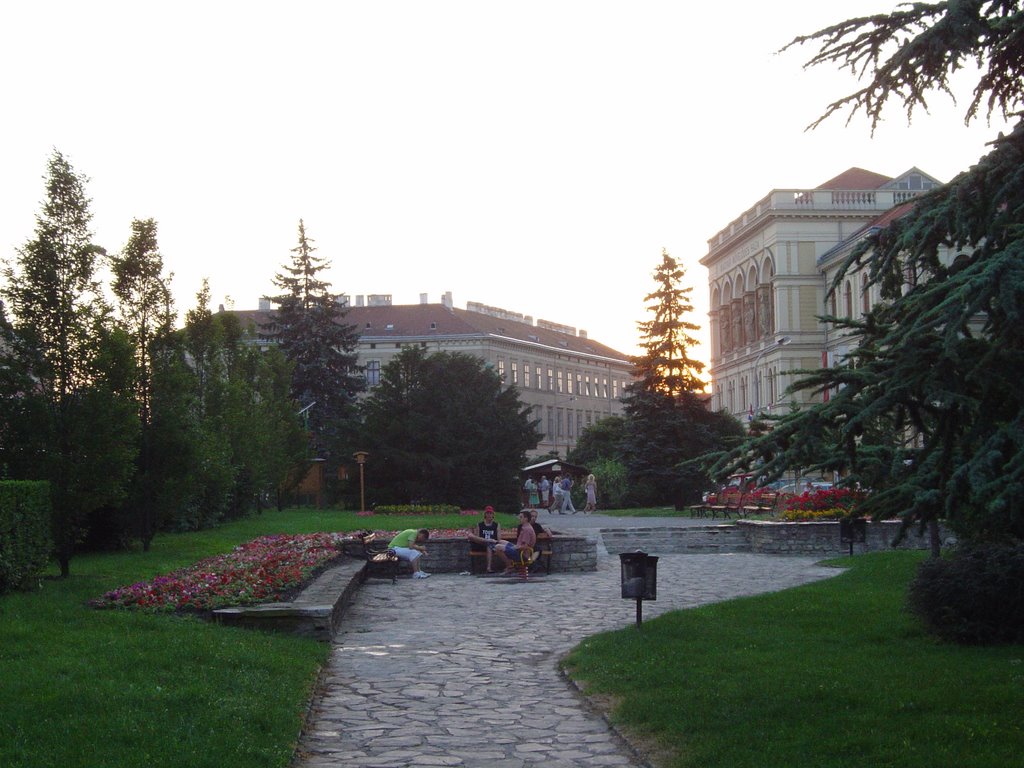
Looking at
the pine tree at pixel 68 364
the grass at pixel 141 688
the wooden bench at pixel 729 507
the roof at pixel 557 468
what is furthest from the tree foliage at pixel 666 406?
the grass at pixel 141 688

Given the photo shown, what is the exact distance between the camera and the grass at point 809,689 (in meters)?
7.64

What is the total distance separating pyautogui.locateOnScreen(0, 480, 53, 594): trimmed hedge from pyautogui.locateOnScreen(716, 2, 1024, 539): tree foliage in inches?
387

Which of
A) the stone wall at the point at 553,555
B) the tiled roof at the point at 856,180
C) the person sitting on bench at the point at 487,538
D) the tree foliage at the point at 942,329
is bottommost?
the stone wall at the point at 553,555

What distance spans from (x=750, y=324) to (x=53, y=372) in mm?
73993

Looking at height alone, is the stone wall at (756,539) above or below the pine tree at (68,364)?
below

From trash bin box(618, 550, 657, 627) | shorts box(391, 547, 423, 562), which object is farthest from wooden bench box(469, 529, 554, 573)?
trash bin box(618, 550, 657, 627)

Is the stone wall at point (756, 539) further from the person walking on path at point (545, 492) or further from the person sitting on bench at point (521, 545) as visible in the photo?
the person walking on path at point (545, 492)

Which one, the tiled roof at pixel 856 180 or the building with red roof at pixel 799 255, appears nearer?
the building with red roof at pixel 799 255

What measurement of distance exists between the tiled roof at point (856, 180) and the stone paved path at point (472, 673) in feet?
223

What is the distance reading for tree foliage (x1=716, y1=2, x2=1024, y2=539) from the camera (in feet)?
22.9

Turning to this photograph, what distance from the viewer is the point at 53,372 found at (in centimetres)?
1867

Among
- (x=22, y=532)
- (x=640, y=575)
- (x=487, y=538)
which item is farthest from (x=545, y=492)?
(x=640, y=575)

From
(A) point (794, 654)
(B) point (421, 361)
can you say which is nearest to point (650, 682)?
(A) point (794, 654)

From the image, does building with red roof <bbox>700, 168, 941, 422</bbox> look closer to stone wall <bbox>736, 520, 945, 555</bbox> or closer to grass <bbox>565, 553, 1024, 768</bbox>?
stone wall <bbox>736, 520, 945, 555</bbox>
